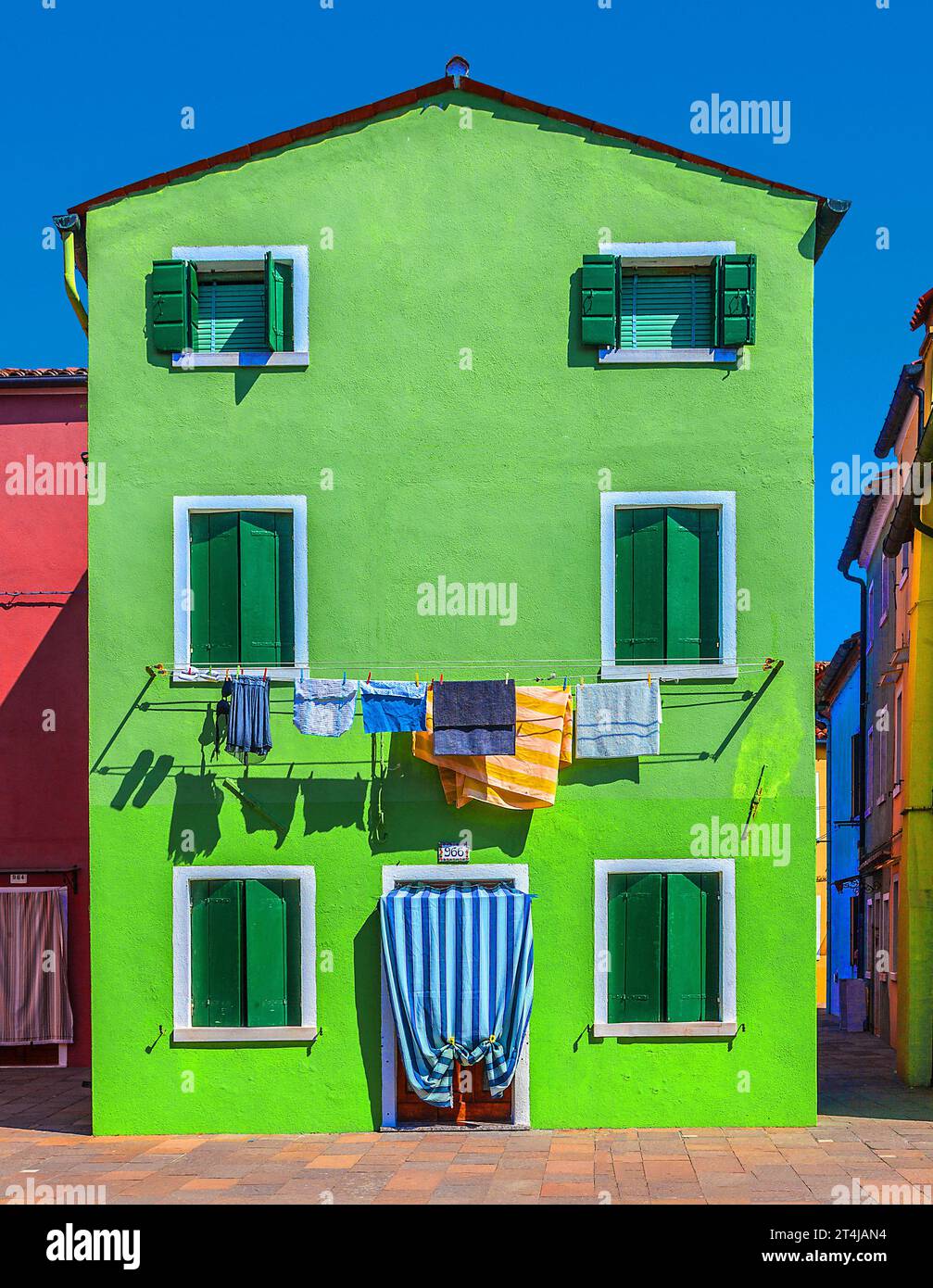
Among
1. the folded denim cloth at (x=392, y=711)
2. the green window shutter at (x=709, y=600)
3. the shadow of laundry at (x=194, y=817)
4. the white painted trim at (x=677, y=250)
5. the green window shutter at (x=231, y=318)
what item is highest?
the white painted trim at (x=677, y=250)

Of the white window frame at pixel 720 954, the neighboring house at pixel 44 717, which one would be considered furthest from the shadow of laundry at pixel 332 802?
the neighboring house at pixel 44 717

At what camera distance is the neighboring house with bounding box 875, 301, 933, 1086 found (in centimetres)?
1959

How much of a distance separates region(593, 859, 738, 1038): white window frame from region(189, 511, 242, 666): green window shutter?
454 cm

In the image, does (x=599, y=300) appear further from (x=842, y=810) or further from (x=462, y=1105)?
(x=842, y=810)

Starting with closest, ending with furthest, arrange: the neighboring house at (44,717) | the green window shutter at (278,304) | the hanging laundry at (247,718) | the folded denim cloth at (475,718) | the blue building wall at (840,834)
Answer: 1. the folded denim cloth at (475,718)
2. the hanging laundry at (247,718)
3. the green window shutter at (278,304)
4. the neighboring house at (44,717)
5. the blue building wall at (840,834)

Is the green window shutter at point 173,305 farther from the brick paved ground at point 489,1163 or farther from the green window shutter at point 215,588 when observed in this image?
the brick paved ground at point 489,1163

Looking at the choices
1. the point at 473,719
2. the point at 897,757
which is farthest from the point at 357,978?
the point at 897,757

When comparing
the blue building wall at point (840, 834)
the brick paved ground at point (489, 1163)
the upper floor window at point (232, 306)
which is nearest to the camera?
the brick paved ground at point (489, 1163)

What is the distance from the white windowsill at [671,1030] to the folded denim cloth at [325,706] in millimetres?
4101

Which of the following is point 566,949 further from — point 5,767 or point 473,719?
point 5,767

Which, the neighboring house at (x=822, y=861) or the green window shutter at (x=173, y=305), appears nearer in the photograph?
the green window shutter at (x=173, y=305)

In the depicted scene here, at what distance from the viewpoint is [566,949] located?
52.6 ft

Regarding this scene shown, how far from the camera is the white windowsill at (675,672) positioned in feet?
52.7

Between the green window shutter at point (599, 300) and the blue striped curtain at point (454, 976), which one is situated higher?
the green window shutter at point (599, 300)
